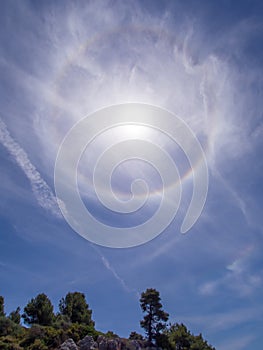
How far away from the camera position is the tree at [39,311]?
5856 cm

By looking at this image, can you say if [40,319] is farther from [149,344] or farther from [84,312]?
[149,344]

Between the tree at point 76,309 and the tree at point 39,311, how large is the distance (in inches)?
247

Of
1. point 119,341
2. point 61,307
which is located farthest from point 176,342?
point 61,307

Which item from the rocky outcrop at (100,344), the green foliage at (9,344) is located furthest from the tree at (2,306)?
the rocky outcrop at (100,344)

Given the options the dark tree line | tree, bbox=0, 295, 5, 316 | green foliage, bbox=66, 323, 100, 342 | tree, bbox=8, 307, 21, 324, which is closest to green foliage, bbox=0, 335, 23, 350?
the dark tree line

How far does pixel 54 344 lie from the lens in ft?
149

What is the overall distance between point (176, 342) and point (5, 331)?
2996cm

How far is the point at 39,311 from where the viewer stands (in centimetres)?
5925

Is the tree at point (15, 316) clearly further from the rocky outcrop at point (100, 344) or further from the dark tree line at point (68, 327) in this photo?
the rocky outcrop at point (100, 344)

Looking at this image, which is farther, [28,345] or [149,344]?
[149,344]

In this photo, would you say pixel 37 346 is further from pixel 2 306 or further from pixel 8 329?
pixel 2 306

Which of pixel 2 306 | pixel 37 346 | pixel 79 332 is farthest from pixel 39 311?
pixel 37 346

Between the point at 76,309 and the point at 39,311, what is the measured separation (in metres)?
10.1

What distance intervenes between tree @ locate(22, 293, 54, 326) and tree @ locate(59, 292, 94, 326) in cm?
629
